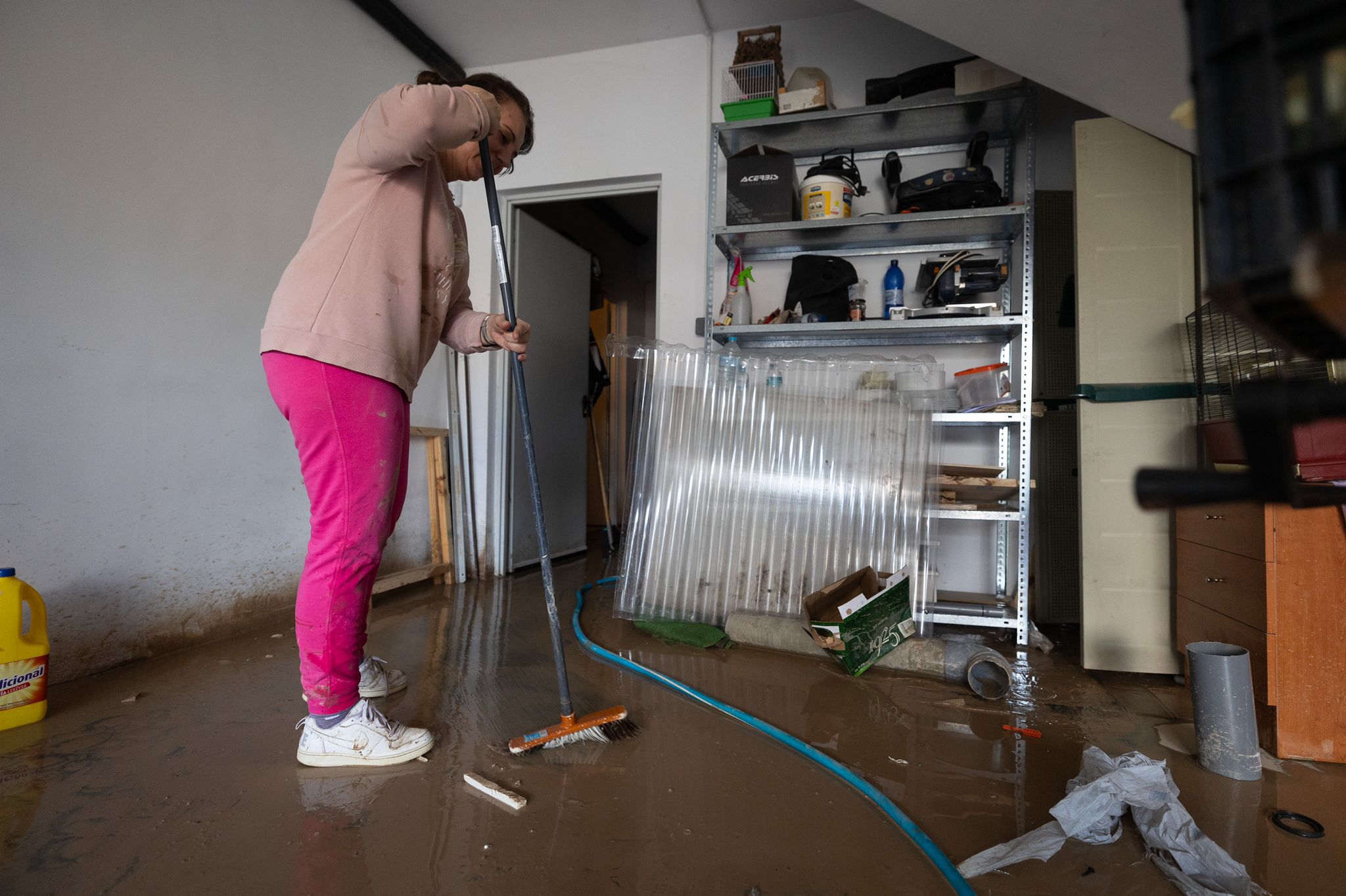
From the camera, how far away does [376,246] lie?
→ 1.36 m

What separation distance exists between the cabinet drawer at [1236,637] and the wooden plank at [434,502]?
3025 millimetres

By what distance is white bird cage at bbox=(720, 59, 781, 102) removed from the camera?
9.30 feet

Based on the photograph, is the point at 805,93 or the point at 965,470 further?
the point at 805,93

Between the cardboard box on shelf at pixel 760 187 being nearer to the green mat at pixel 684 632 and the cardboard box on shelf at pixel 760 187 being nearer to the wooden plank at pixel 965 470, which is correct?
the wooden plank at pixel 965 470

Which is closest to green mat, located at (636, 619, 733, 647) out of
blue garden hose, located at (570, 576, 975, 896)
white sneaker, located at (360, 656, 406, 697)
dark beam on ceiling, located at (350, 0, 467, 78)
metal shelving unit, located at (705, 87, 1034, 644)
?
blue garden hose, located at (570, 576, 975, 896)

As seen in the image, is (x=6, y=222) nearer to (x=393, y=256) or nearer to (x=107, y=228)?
(x=107, y=228)

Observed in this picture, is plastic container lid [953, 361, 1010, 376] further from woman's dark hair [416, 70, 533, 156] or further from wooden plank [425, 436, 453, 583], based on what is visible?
wooden plank [425, 436, 453, 583]

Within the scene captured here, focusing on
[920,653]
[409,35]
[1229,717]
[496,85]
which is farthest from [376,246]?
[409,35]

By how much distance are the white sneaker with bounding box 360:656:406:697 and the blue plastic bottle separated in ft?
7.20

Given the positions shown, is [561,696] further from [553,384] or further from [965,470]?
[553,384]

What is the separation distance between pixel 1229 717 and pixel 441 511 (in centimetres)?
309

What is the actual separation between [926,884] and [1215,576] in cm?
134

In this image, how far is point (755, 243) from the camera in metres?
2.98

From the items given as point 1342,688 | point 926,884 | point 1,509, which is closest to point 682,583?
point 926,884
